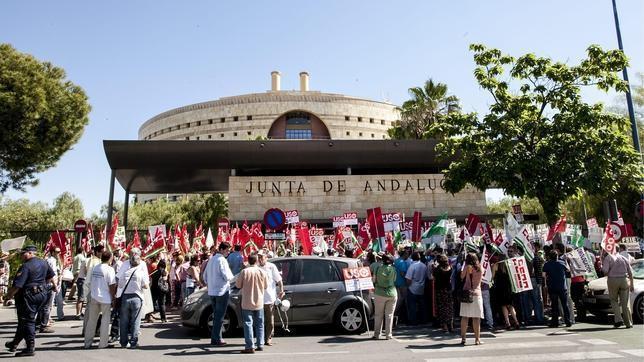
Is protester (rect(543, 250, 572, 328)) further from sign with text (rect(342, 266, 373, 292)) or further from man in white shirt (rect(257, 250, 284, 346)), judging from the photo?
man in white shirt (rect(257, 250, 284, 346))

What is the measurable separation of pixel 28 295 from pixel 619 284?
36.6ft

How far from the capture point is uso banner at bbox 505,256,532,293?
32.1 ft

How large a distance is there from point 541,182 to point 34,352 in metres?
12.7

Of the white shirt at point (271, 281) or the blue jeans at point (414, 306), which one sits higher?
the white shirt at point (271, 281)

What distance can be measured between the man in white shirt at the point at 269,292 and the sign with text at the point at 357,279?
1305mm

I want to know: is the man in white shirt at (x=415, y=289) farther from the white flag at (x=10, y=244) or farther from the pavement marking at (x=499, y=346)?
the white flag at (x=10, y=244)

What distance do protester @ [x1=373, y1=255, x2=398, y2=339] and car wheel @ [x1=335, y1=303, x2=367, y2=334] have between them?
58 cm

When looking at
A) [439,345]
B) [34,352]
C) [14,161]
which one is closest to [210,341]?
[34,352]

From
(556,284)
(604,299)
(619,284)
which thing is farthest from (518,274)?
(604,299)

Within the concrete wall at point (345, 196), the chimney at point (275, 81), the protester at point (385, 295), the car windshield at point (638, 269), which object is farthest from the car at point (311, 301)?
the chimney at point (275, 81)

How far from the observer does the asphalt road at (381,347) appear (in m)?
7.46

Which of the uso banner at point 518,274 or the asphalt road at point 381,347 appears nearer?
the asphalt road at point 381,347

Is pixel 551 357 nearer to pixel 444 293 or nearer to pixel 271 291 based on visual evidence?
pixel 444 293

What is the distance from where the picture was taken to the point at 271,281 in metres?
8.58
